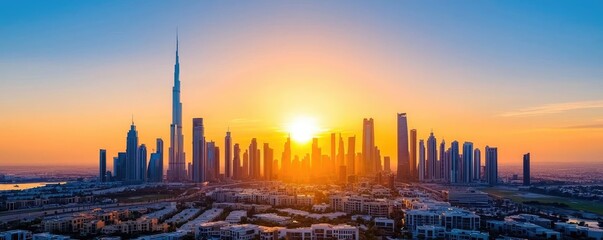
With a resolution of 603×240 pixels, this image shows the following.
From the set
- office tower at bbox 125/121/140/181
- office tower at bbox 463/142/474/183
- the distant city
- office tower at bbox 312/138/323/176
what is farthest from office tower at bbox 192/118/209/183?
office tower at bbox 463/142/474/183

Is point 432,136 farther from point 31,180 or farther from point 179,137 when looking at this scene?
point 31,180

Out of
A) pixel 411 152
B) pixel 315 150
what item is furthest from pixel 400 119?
pixel 315 150

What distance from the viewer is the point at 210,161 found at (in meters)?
56.2

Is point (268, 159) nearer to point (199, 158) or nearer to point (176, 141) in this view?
point (199, 158)

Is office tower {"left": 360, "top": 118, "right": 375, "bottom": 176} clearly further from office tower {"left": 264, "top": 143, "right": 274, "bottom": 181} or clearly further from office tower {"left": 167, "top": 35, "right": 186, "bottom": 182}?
office tower {"left": 167, "top": 35, "right": 186, "bottom": 182}

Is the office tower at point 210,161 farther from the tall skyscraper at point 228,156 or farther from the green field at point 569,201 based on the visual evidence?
the green field at point 569,201

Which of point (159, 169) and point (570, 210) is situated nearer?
point (570, 210)

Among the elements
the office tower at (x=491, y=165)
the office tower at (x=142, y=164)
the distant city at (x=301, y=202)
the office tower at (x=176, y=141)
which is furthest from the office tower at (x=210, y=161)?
the office tower at (x=491, y=165)

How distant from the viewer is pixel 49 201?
29312mm

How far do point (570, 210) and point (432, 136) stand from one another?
28.4 meters

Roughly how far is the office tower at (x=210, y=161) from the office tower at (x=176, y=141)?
319 cm

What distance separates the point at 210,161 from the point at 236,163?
9.18ft

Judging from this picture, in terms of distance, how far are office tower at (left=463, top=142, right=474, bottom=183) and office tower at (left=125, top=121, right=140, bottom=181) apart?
104 feet

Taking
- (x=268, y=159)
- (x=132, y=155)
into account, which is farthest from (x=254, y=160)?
(x=132, y=155)
